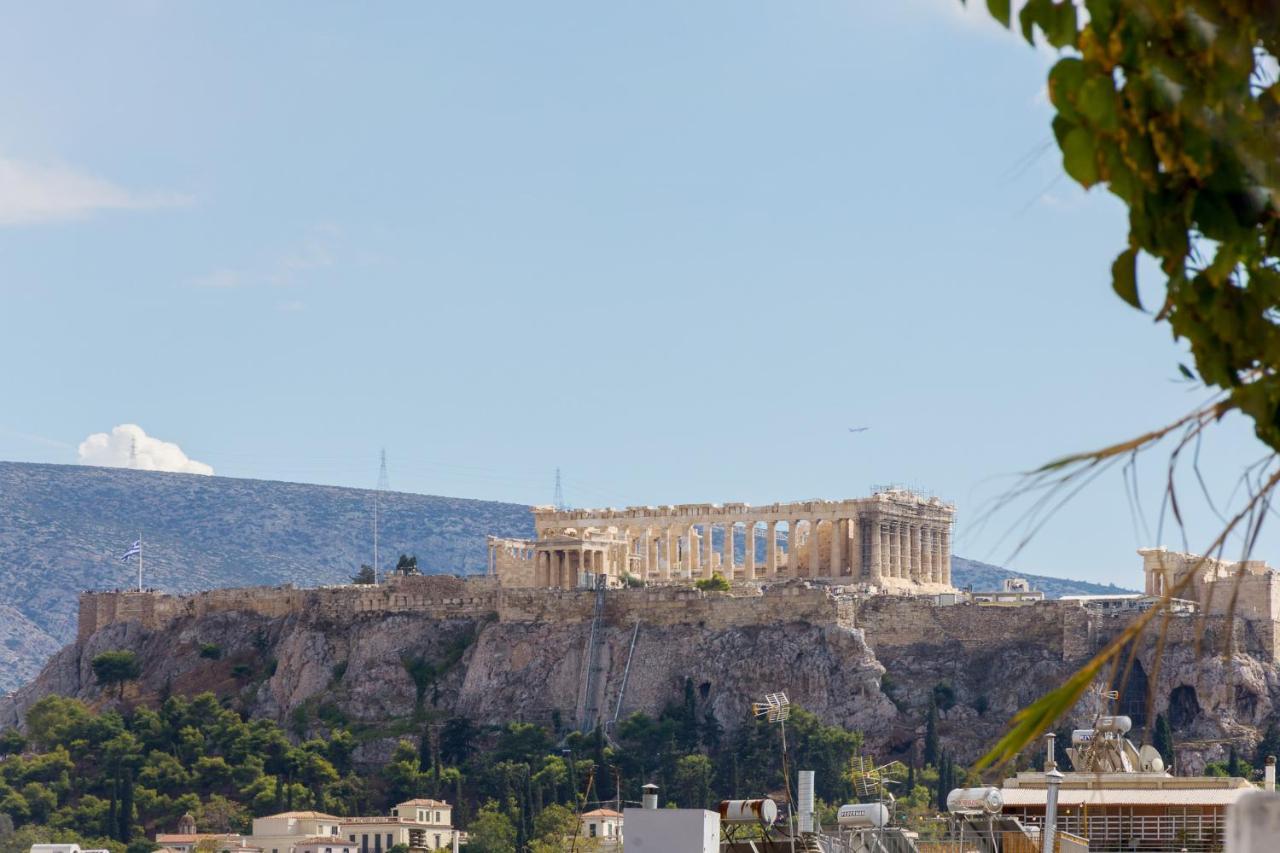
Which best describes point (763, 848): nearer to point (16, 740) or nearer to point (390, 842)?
point (390, 842)

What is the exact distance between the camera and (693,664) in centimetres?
10431

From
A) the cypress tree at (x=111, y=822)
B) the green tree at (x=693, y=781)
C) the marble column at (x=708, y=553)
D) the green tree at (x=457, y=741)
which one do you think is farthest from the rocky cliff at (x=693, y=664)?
the marble column at (x=708, y=553)

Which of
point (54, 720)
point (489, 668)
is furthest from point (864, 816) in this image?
point (54, 720)

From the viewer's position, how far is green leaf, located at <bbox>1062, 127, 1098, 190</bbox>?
5871 millimetres

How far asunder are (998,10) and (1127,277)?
692 millimetres

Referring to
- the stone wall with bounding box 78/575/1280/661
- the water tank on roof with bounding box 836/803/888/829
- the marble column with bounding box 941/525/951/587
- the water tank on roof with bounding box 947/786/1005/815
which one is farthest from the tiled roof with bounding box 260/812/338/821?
the water tank on roof with bounding box 947/786/1005/815

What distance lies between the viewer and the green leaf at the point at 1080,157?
19.3 feet

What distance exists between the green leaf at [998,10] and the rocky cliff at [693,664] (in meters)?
86.4

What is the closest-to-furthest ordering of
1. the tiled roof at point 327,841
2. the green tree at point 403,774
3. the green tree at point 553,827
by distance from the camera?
the green tree at point 553,827 → the tiled roof at point 327,841 → the green tree at point 403,774

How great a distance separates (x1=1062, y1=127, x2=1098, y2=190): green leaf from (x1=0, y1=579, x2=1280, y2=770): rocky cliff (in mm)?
86245

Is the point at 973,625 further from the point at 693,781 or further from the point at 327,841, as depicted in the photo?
the point at 327,841

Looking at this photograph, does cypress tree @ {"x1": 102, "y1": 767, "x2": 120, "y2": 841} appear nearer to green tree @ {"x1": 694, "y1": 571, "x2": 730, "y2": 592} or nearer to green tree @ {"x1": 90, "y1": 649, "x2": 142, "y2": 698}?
green tree @ {"x1": 90, "y1": 649, "x2": 142, "y2": 698}

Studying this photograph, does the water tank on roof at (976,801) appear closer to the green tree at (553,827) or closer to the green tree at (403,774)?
the green tree at (553,827)

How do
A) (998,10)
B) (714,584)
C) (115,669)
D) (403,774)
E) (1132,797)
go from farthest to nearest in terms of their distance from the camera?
1. (115,669)
2. (714,584)
3. (403,774)
4. (1132,797)
5. (998,10)
